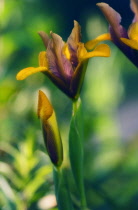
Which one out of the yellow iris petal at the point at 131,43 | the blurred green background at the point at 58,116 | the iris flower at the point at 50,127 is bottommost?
the blurred green background at the point at 58,116

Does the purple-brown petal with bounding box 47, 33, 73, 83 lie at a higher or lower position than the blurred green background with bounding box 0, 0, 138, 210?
higher

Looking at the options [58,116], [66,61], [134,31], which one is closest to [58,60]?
[66,61]

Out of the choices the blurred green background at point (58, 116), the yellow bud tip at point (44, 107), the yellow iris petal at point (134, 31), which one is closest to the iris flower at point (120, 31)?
the yellow iris petal at point (134, 31)

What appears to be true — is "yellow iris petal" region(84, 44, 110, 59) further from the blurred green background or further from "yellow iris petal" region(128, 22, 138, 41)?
the blurred green background

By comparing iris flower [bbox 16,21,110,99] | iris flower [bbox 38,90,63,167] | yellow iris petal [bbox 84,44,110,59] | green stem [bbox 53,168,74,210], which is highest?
yellow iris petal [bbox 84,44,110,59]

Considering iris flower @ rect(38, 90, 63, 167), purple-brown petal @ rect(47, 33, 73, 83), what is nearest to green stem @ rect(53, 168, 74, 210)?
iris flower @ rect(38, 90, 63, 167)

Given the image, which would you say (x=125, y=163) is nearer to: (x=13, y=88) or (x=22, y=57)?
(x=13, y=88)

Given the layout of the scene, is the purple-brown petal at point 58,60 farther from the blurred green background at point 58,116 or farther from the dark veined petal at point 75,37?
the blurred green background at point 58,116

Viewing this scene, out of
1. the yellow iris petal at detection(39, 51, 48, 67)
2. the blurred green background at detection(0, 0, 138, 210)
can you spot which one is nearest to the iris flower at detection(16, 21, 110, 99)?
the yellow iris petal at detection(39, 51, 48, 67)

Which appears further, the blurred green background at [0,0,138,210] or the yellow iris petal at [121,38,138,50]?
the blurred green background at [0,0,138,210]
